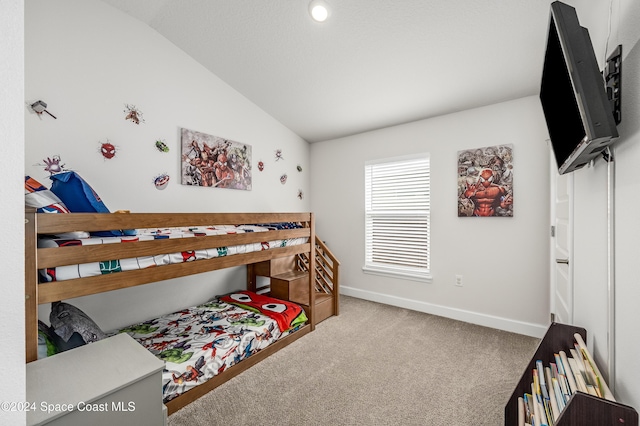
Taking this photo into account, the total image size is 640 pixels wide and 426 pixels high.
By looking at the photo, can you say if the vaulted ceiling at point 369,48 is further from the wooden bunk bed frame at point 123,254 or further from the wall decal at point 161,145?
the wooden bunk bed frame at point 123,254

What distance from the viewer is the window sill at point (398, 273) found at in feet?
10.2

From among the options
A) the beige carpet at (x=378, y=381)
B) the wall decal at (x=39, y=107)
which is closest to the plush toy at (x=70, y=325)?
the beige carpet at (x=378, y=381)

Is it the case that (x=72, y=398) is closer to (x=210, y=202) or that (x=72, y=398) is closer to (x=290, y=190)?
(x=210, y=202)

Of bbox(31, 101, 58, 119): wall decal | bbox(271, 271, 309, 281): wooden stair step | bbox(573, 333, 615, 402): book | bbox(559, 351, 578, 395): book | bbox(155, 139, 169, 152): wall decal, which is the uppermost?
bbox(31, 101, 58, 119): wall decal

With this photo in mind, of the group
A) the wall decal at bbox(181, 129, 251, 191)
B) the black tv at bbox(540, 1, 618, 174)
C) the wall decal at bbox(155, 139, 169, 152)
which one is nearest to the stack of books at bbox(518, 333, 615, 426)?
the black tv at bbox(540, 1, 618, 174)

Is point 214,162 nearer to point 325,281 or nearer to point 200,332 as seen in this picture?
point 200,332

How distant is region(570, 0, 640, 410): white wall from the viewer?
855 millimetres

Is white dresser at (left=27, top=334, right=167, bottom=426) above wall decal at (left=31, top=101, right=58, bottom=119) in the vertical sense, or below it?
below

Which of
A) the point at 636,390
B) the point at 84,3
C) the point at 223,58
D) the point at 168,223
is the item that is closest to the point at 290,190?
the point at 223,58

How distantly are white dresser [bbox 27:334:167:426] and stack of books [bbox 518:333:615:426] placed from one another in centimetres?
151

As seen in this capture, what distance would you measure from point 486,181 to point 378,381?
82.5 inches

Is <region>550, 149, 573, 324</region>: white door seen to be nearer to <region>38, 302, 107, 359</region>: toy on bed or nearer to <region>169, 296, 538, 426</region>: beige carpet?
<region>169, 296, 538, 426</region>: beige carpet

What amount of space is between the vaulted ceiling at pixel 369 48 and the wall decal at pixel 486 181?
0.51m

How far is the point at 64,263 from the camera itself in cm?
123
